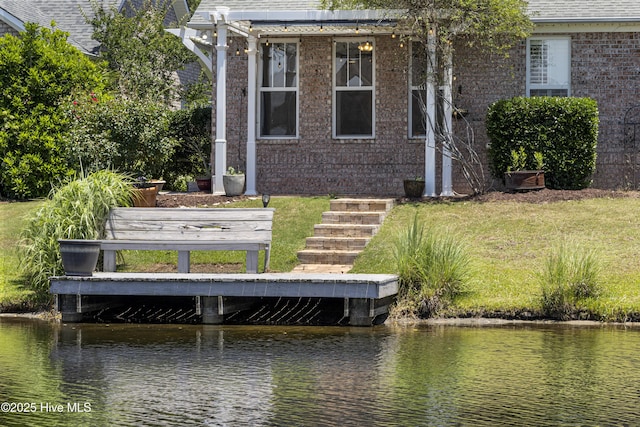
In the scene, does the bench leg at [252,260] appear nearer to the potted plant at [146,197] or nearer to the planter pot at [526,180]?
the potted plant at [146,197]

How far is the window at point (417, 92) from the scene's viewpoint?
20.5 m

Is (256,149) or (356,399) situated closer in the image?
(356,399)

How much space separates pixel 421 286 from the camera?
13.2 meters

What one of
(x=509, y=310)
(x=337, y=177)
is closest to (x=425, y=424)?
(x=509, y=310)

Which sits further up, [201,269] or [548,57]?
[548,57]

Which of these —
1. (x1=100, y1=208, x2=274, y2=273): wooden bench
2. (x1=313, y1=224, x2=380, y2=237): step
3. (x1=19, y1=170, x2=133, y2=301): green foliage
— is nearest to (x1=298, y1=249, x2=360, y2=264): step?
(x1=313, y1=224, x2=380, y2=237): step

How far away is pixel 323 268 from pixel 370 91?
681 cm

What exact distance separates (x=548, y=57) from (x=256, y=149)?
5931mm

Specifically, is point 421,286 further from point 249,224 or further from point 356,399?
point 356,399

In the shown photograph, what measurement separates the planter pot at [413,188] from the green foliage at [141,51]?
34.0ft

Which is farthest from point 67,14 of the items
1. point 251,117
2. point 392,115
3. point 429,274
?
point 429,274

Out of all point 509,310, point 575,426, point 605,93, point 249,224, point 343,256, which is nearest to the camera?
point 575,426

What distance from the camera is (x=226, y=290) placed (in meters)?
12.8

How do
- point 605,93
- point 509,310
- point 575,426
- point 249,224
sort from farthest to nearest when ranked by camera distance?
point 605,93 → point 249,224 → point 509,310 → point 575,426
